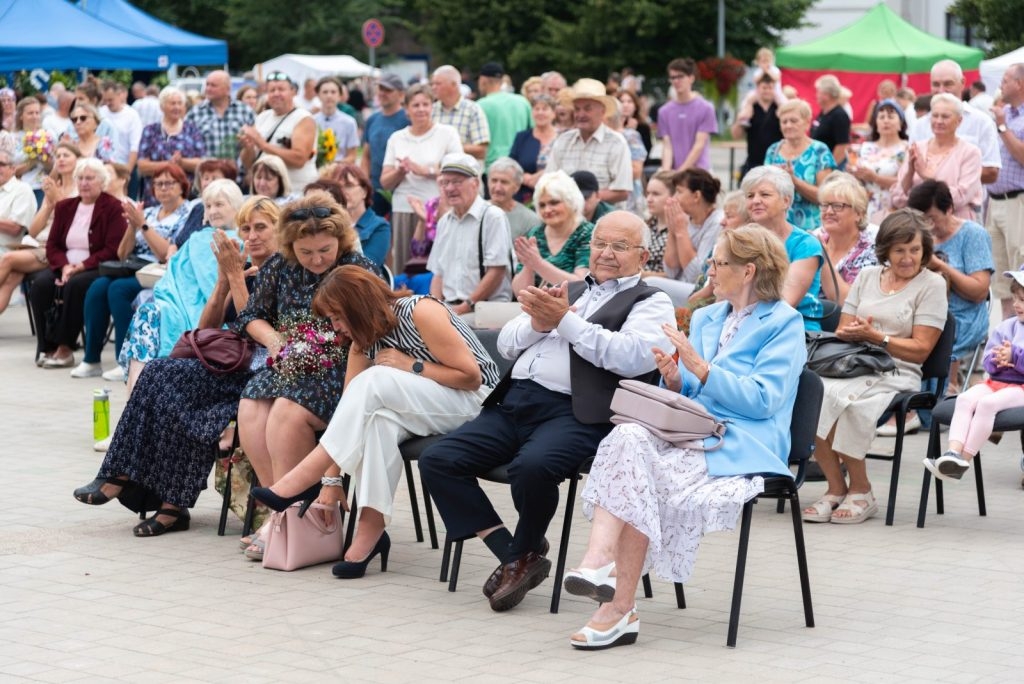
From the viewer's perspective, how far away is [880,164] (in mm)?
12219

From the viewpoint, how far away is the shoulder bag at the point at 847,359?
7.24m

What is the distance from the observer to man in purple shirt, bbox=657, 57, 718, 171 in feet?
51.4

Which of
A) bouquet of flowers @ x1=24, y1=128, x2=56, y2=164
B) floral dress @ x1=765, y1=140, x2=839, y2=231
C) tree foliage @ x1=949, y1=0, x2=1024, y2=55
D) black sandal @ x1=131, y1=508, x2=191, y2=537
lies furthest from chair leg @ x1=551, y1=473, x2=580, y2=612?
tree foliage @ x1=949, y1=0, x2=1024, y2=55

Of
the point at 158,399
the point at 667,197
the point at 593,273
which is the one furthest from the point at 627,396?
the point at 667,197

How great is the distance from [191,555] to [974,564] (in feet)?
10.5

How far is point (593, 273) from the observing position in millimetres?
6133

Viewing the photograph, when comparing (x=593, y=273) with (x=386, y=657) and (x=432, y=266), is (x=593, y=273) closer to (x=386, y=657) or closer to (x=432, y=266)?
(x=386, y=657)

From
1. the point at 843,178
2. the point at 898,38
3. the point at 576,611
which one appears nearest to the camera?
the point at 576,611

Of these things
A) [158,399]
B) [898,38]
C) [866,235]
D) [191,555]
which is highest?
[898,38]

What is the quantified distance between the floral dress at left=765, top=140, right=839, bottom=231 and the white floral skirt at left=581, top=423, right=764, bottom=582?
17.6 ft

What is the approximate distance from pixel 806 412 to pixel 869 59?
21.4m

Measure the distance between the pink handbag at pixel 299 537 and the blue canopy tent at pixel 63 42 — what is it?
1363cm

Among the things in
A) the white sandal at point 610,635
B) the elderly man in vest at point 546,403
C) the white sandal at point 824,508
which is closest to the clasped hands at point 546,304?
the elderly man in vest at point 546,403

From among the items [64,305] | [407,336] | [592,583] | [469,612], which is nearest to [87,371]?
[64,305]
